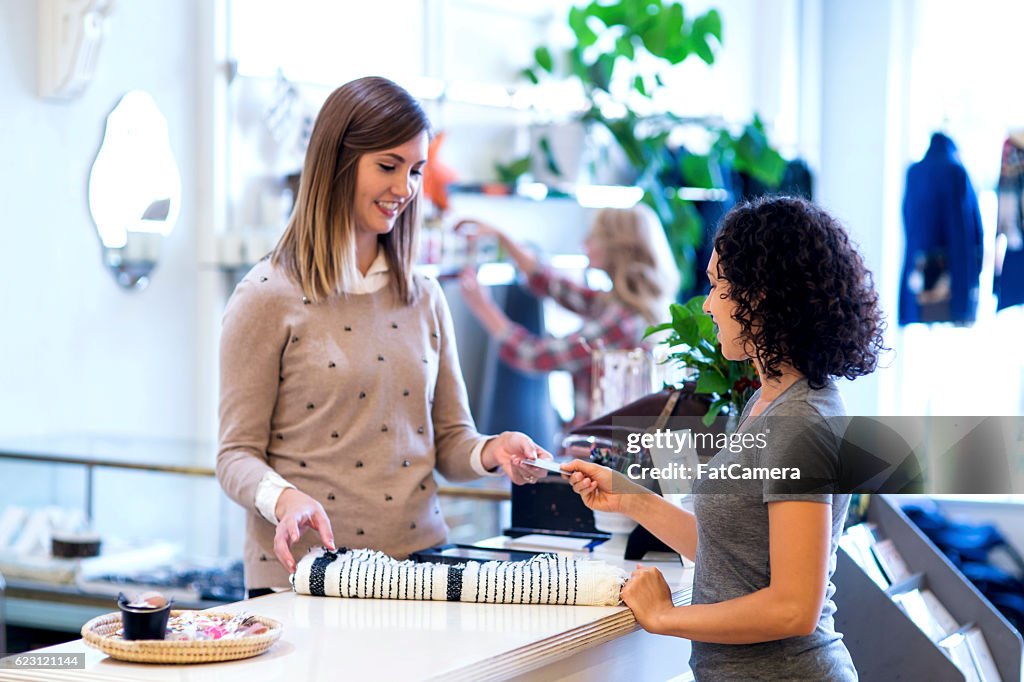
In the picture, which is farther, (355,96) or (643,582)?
(355,96)

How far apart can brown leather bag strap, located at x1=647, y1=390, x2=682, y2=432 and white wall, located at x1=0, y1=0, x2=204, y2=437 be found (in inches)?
87.2

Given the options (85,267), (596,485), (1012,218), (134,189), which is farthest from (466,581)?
(1012,218)

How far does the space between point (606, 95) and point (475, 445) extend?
337 centimetres

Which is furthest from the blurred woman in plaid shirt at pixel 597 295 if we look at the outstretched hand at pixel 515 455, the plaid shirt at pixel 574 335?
the outstretched hand at pixel 515 455

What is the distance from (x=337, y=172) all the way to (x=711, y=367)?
779 mm

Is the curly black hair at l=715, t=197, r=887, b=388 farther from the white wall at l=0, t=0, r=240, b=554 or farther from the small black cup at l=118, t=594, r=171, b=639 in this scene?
the white wall at l=0, t=0, r=240, b=554

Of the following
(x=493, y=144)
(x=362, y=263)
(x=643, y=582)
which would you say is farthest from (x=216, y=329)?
(x=643, y=582)

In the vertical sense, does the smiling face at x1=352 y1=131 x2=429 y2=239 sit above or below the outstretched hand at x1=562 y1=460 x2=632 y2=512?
above

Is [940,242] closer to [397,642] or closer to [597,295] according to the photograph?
[597,295]

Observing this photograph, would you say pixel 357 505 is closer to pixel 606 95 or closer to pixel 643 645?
pixel 643 645

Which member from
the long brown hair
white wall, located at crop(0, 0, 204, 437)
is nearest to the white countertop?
the long brown hair

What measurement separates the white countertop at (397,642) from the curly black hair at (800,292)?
48 centimetres

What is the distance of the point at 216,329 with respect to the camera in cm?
430

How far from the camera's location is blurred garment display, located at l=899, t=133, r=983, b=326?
5.80 metres
